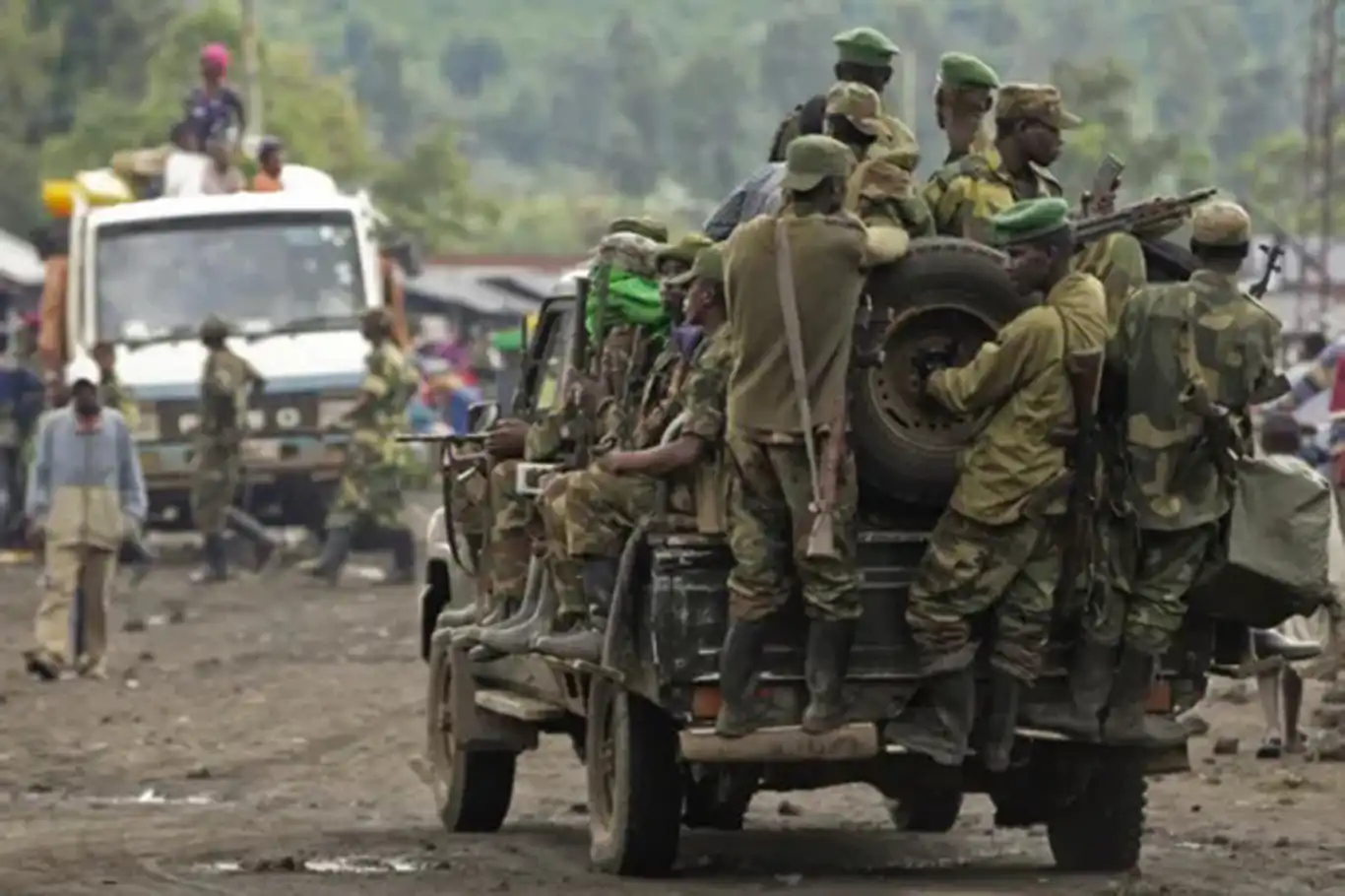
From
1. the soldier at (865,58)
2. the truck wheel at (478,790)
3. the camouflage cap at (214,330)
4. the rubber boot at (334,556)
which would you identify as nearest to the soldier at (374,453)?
the rubber boot at (334,556)

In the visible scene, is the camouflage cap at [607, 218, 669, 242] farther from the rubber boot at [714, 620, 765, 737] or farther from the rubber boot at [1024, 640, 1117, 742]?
the rubber boot at [1024, 640, 1117, 742]

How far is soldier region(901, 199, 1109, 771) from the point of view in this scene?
11070 millimetres

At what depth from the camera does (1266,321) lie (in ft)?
37.9

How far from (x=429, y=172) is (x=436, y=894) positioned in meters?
90.6

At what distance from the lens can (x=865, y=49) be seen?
12430 millimetres

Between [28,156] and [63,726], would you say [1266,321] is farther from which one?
[28,156]

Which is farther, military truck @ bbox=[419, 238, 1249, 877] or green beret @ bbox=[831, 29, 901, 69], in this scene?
green beret @ bbox=[831, 29, 901, 69]

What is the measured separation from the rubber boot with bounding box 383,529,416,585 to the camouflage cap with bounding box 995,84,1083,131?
687 inches

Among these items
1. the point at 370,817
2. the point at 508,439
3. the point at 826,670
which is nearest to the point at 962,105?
the point at 826,670

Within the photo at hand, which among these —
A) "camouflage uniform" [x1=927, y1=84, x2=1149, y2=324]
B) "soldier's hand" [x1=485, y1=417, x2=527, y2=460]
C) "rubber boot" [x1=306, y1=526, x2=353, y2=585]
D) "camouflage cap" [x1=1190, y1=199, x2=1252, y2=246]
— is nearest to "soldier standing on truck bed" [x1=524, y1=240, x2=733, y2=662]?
"camouflage uniform" [x1=927, y1=84, x2=1149, y2=324]

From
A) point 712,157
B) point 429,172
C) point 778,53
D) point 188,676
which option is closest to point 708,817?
point 188,676

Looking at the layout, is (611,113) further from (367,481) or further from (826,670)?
(826,670)

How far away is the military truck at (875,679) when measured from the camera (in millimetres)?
11141

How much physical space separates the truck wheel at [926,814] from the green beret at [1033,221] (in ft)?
9.11
